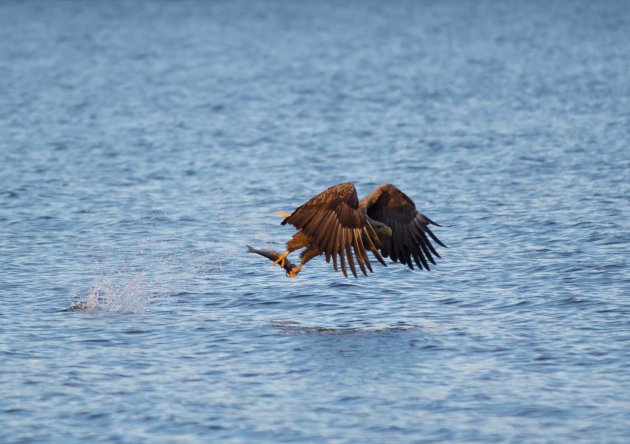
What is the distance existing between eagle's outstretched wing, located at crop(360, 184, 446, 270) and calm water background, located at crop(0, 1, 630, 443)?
2.28 feet

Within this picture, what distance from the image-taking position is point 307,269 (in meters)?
16.3

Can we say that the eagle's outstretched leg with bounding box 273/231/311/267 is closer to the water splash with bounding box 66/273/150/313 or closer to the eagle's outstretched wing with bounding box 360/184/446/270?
the eagle's outstretched wing with bounding box 360/184/446/270

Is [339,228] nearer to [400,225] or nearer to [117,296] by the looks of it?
[400,225]

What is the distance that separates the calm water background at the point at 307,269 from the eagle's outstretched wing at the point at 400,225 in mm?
696

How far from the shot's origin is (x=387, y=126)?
2995cm

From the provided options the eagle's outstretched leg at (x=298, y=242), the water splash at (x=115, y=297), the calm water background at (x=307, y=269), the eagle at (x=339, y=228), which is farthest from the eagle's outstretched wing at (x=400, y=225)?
the water splash at (x=115, y=297)

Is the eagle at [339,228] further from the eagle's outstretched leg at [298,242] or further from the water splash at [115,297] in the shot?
the water splash at [115,297]

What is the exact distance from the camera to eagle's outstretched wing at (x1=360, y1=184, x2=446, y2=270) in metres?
13.8

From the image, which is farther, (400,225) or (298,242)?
(400,225)

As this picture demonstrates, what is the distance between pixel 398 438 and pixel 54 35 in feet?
190

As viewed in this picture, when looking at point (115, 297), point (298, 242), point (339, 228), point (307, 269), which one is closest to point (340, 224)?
point (339, 228)

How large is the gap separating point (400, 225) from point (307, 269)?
2729mm

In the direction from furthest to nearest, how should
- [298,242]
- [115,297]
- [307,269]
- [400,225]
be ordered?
1. [307,269]
2. [115,297]
3. [400,225]
4. [298,242]

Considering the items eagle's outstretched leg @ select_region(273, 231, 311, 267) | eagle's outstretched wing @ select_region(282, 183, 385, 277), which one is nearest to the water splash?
eagle's outstretched leg @ select_region(273, 231, 311, 267)
